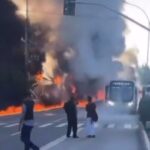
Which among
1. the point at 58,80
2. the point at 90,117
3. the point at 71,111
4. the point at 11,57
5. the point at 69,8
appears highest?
the point at 69,8

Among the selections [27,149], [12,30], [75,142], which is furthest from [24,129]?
[12,30]

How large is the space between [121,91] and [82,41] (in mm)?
16806

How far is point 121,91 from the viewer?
5462cm

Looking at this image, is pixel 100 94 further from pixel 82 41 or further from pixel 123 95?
pixel 123 95

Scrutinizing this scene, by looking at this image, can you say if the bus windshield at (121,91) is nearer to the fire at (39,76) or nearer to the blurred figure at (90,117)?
the fire at (39,76)

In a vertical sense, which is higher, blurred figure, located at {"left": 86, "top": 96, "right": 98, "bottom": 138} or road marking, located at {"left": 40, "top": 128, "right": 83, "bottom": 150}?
blurred figure, located at {"left": 86, "top": 96, "right": 98, "bottom": 138}

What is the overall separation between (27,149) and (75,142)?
5.02m

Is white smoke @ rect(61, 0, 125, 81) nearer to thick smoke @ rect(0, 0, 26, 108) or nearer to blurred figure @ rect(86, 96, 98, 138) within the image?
thick smoke @ rect(0, 0, 26, 108)

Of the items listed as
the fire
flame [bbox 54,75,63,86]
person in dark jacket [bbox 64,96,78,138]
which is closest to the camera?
person in dark jacket [bbox 64,96,78,138]

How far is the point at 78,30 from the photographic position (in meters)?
69.0

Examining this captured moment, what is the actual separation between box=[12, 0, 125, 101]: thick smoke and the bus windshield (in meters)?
11.7

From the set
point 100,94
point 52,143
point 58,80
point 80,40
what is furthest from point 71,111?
point 100,94

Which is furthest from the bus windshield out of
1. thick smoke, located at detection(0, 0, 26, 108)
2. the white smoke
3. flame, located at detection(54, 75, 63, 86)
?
flame, located at detection(54, 75, 63, 86)

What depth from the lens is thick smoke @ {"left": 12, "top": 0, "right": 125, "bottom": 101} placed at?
6538cm
